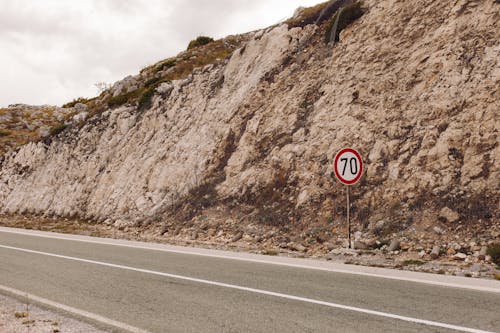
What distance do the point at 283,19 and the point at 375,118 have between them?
13027 millimetres

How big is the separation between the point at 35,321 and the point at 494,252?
8.86 m

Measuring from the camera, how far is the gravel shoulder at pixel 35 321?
5051 mm

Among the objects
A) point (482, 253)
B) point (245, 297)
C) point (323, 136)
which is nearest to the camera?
point (245, 297)

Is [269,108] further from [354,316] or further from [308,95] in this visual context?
[354,316]

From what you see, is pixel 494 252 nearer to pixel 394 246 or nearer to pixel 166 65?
pixel 394 246

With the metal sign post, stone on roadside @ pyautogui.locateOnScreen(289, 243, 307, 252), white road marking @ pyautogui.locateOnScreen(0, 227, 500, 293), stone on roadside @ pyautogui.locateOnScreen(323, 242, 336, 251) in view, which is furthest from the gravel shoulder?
the metal sign post

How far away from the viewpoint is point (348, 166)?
1098cm

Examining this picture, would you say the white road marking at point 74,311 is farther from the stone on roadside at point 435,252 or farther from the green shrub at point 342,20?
the green shrub at point 342,20

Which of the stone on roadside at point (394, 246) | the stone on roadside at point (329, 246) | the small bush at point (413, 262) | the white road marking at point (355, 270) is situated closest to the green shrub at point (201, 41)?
the white road marking at point (355, 270)

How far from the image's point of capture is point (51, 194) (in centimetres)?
2742

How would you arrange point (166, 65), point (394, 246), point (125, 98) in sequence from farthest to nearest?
point (166, 65)
point (125, 98)
point (394, 246)

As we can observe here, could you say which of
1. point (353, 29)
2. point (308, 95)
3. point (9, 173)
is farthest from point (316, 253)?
point (9, 173)

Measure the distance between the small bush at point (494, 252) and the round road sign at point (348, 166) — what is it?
3.47m

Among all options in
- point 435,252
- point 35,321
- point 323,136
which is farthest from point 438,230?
point 35,321
